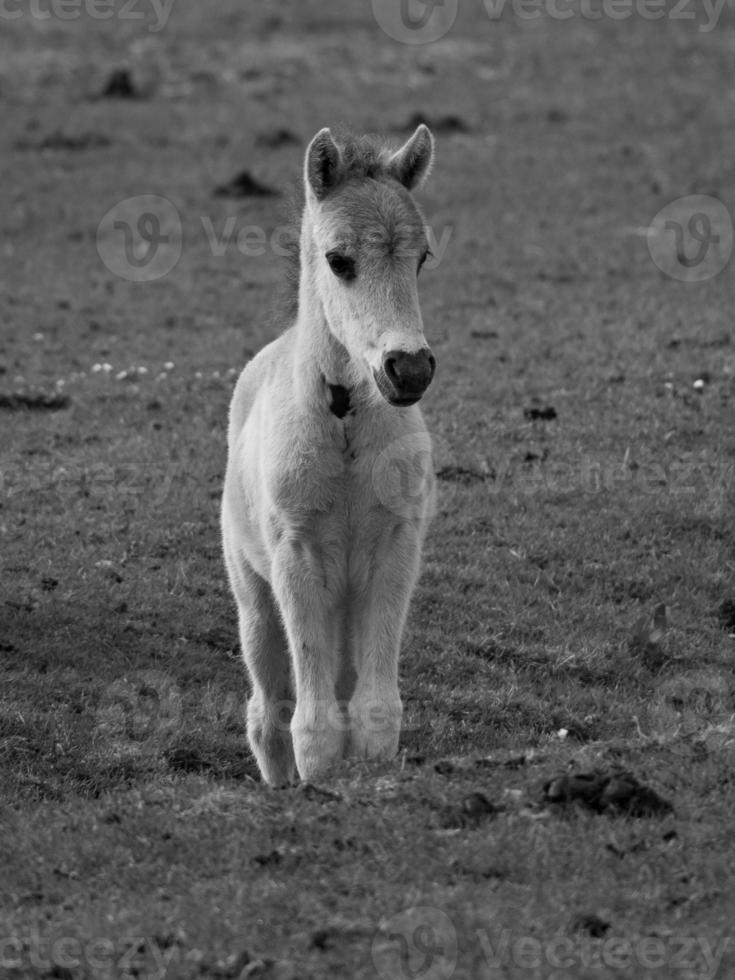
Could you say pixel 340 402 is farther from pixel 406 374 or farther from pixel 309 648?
pixel 309 648

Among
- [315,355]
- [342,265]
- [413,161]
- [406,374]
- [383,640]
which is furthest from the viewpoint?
[413,161]

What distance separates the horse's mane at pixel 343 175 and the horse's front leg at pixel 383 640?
173 centimetres

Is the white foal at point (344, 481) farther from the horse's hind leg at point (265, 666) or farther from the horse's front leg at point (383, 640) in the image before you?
the horse's hind leg at point (265, 666)

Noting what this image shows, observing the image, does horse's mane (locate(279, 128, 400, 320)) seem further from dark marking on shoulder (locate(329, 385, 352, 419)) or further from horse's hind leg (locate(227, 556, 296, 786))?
horse's hind leg (locate(227, 556, 296, 786))

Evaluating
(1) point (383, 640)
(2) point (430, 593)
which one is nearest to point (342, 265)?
(1) point (383, 640)

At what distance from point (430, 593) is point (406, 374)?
456cm

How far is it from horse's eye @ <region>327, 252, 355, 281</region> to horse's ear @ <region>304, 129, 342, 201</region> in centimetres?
50

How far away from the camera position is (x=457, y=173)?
86.3 feet

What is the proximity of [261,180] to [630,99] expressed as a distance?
9601 mm

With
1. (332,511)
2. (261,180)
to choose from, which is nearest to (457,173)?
(261,180)

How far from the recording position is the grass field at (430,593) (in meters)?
6.12

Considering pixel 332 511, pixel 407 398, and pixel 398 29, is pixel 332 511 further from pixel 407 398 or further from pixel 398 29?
pixel 398 29

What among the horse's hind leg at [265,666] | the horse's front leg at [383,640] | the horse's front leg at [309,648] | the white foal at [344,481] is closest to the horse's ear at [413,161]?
the white foal at [344,481]

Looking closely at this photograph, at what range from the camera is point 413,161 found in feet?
26.8
